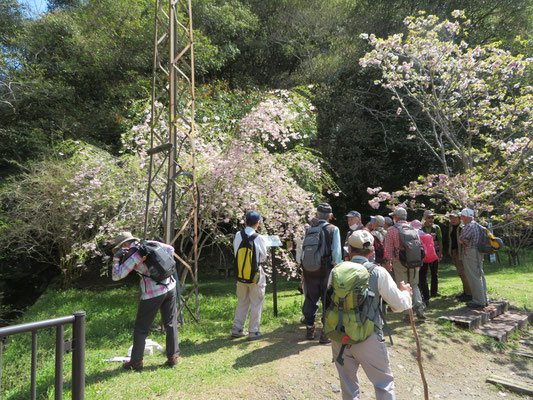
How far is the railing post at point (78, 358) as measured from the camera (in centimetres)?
234

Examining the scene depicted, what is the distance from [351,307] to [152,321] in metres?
2.57

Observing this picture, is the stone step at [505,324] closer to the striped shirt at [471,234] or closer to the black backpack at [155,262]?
the striped shirt at [471,234]

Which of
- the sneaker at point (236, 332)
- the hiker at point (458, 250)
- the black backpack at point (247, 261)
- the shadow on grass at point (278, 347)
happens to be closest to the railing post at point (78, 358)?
the shadow on grass at point (278, 347)

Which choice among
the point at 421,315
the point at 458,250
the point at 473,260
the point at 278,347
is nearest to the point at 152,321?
the point at 278,347

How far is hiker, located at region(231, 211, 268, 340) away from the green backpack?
92.3 inches

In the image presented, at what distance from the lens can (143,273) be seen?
14.3 feet

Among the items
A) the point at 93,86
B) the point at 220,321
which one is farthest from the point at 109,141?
the point at 220,321

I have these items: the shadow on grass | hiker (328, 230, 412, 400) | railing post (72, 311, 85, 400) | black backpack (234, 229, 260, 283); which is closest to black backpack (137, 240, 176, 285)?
Answer: black backpack (234, 229, 260, 283)

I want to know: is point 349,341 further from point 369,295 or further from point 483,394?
point 483,394

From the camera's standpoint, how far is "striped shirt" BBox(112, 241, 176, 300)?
4.23 metres

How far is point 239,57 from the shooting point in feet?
59.6

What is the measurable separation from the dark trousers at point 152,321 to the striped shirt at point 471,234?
547 centimetres

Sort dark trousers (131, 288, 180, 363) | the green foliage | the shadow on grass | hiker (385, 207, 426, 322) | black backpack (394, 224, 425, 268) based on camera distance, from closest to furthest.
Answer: dark trousers (131, 288, 180, 363)
the shadow on grass
black backpack (394, 224, 425, 268)
hiker (385, 207, 426, 322)
the green foliage

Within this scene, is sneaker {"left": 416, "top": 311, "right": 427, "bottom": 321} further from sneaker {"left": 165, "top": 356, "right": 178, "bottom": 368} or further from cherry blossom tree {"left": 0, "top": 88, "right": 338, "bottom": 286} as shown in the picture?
sneaker {"left": 165, "top": 356, "right": 178, "bottom": 368}
